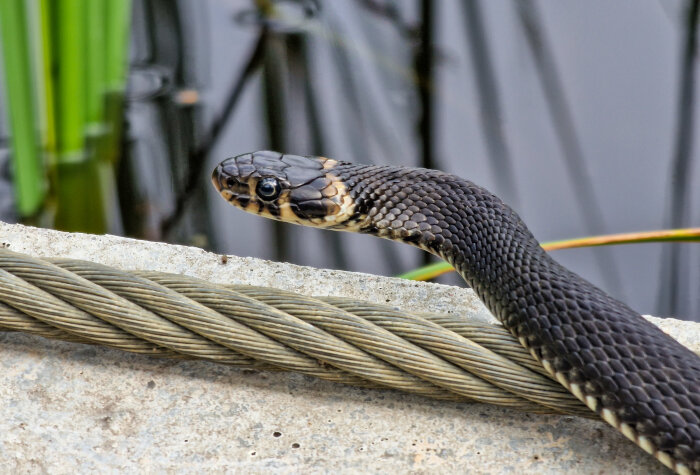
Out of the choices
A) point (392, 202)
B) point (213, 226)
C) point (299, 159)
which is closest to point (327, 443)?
point (392, 202)

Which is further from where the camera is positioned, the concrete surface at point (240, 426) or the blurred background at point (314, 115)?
the blurred background at point (314, 115)

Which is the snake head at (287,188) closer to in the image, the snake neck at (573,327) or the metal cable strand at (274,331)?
the snake neck at (573,327)

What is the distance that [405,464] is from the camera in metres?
1.86

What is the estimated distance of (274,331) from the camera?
198 cm

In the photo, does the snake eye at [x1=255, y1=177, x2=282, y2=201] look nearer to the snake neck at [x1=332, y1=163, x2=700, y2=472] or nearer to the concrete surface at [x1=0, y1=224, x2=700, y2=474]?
the snake neck at [x1=332, y1=163, x2=700, y2=472]

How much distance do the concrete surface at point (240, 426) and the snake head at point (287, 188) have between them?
2.61 feet

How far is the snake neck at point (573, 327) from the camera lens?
182cm

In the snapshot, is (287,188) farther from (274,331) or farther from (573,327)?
(573,327)

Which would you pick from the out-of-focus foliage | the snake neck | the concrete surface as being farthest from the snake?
the out-of-focus foliage

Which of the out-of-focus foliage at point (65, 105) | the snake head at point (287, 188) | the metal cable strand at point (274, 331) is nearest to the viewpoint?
the metal cable strand at point (274, 331)

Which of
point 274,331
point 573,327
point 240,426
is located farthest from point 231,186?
point 573,327

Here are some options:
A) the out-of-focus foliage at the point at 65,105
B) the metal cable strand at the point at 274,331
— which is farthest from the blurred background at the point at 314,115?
the metal cable strand at the point at 274,331

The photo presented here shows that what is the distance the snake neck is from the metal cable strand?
0.25 ft

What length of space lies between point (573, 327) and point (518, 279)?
0.22 meters
